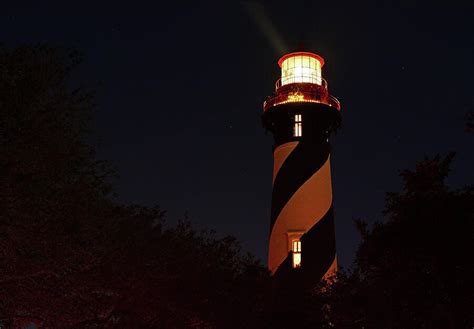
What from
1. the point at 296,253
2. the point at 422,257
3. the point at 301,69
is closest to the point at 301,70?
the point at 301,69

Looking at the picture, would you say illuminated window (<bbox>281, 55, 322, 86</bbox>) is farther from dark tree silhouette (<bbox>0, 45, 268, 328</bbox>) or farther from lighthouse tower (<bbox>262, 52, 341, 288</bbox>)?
dark tree silhouette (<bbox>0, 45, 268, 328</bbox>)

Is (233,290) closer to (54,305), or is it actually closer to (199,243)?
(199,243)

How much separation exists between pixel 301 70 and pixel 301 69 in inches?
2.7

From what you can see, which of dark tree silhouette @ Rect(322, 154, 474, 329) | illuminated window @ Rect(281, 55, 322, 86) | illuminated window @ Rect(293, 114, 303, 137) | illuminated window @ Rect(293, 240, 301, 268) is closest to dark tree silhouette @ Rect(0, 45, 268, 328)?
dark tree silhouette @ Rect(322, 154, 474, 329)

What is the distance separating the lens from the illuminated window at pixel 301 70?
128ft

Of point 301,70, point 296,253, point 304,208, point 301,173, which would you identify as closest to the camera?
point 296,253

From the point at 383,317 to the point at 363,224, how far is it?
2.44 metres

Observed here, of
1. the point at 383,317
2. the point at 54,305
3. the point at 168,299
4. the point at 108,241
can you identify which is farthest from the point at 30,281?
the point at 168,299

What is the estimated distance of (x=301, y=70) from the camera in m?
39.2

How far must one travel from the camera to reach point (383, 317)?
653 inches

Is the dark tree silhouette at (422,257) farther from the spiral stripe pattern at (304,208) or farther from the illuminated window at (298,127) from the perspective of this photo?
the illuminated window at (298,127)

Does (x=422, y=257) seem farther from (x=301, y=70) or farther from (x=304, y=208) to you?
(x=301, y=70)

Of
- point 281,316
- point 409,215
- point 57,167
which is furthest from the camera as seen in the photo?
point 281,316

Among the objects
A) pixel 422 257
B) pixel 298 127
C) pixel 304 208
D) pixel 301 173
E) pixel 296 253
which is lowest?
pixel 422 257
